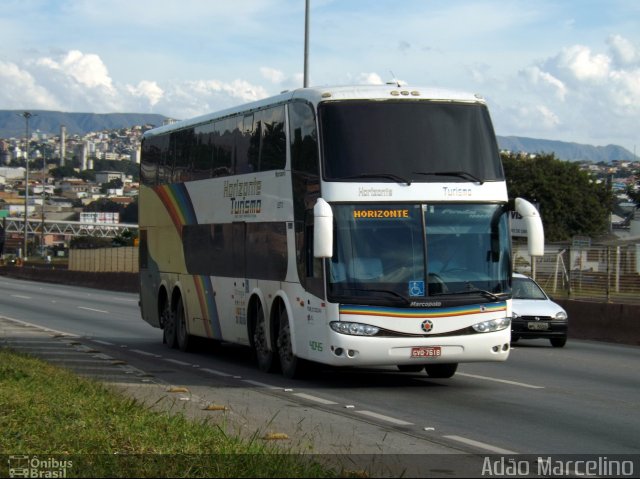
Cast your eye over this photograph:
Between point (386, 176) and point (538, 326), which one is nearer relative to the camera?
point (386, 176)

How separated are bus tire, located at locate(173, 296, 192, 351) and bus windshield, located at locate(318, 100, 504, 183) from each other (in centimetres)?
759

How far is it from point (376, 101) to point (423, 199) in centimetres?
150

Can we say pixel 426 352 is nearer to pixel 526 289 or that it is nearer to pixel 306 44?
pixel 526 289

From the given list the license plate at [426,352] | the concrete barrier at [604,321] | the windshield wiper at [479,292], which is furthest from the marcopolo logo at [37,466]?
the concrete barrier at [604,321]

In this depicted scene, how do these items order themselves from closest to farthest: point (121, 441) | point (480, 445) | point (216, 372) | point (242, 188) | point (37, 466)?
1. point (37, 466)
2. point (121, 441)
3. point (480, 445)
4. point (216, 372)
5. point (242, 188)

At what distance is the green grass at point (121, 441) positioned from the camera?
830 cm

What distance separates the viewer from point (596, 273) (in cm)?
2877

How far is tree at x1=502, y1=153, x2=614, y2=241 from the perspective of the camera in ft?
296

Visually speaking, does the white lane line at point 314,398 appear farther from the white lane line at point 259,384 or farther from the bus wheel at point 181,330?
the bus wheel at point 181,330

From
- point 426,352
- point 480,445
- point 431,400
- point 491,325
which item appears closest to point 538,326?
point 491,325

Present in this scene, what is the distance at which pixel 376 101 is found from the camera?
15539 mm

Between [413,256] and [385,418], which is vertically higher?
[413,256]

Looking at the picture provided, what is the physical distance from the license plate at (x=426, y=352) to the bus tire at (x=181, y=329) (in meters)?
7.70

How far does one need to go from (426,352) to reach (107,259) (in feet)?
187
